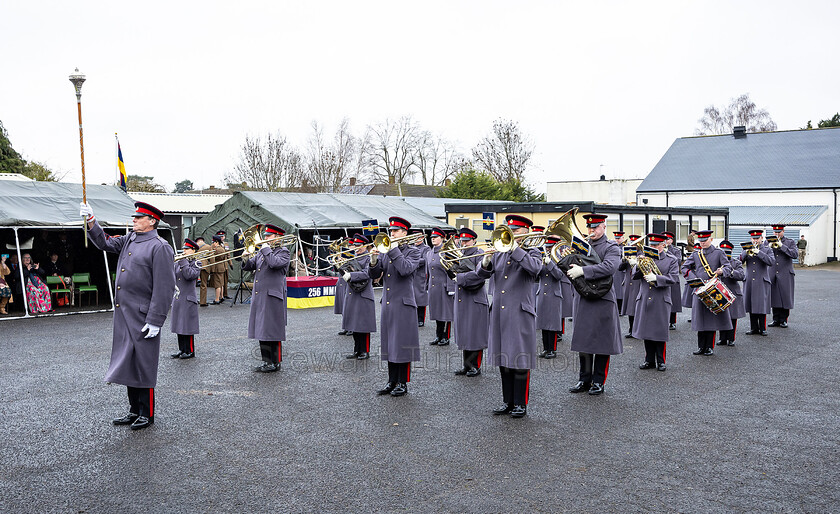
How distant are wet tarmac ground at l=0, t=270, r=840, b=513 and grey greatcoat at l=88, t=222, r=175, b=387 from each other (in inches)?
22.1

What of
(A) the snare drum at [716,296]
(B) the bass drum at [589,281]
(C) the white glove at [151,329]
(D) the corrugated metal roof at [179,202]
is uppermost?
(D) the corrugated metal roof at [179,202]

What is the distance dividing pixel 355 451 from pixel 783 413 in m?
4.26

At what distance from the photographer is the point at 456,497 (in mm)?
4613

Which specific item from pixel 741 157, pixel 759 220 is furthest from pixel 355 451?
pixel 741 157

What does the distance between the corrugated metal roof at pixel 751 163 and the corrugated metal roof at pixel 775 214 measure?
136 cm

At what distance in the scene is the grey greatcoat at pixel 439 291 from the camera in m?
11.1

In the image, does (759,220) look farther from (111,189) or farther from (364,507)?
(364,507)

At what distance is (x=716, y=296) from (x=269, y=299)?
6176 mm

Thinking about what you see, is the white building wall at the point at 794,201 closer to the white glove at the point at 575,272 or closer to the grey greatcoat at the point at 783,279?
the grey greatcoat at the point at 783,279

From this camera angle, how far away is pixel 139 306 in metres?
6.11

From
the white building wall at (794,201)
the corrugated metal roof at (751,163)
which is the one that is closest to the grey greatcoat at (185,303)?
the white building wall at (794,201)

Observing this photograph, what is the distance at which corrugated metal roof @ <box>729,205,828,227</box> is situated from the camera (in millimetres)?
36781

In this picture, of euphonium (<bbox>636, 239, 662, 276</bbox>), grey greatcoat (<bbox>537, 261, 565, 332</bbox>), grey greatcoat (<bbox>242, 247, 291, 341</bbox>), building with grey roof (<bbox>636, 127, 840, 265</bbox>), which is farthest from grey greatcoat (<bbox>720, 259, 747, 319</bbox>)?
building with grey roof (<bbox>636, 127, 840, 265</bbox>)

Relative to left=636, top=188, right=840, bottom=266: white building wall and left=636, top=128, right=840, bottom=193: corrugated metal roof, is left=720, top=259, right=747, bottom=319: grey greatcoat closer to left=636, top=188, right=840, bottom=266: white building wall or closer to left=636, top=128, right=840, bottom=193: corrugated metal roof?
left=636, top=188, right=840, bottom=266: white building wall
